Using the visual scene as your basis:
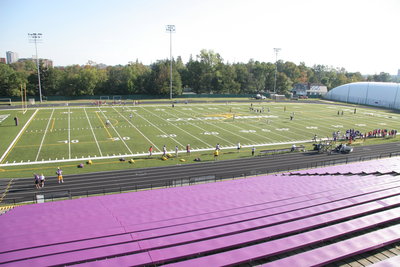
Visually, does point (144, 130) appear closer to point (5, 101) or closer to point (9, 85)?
point (5, 101)

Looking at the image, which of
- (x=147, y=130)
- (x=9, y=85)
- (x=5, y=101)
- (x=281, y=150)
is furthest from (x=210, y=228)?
(x=9, y=85)

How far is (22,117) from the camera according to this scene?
2034 inches

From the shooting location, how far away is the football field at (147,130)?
32.6m

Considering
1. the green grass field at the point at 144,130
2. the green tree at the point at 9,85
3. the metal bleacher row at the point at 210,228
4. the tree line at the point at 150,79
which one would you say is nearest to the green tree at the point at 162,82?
the tree line at the point at 150,79

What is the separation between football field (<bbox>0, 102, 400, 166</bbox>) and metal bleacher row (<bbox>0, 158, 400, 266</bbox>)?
1825 cm

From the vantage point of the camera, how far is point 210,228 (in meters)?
10.6

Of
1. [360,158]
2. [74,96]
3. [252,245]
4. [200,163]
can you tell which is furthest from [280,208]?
[74,96]

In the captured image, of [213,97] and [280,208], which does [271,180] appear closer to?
[280,208]

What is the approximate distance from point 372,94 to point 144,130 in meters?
69.6

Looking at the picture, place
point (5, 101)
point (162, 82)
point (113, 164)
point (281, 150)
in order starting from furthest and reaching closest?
point (162, 82)
point (5, 101)
point (281, 150)
point (113, 164)

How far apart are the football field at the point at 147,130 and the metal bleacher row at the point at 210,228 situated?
18.3 metres

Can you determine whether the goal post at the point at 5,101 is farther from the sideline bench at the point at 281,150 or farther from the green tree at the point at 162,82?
the sideline bench at the point at 281,150

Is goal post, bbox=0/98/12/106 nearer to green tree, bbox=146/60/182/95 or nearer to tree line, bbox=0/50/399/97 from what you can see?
tree line, bbox=0/50/399/97

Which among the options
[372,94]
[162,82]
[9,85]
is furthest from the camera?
[162,82]
